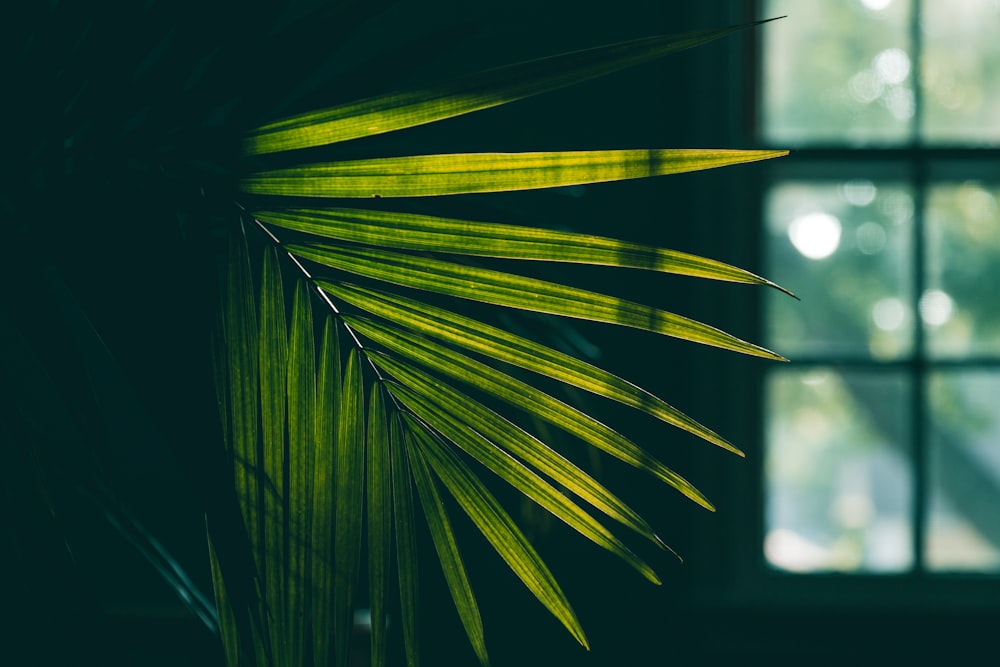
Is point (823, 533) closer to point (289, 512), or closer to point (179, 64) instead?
point (289, 512)

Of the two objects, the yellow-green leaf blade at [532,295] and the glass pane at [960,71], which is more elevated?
the glass pane at [960,71]

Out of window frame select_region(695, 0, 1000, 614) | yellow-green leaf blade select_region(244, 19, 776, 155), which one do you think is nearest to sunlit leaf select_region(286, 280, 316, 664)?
yellow-green leaf blade select_region(244, 19, 776, 155)

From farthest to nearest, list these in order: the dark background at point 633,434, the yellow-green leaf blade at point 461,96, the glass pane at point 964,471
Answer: the glass pane at point 964,471 → the dark background at point 633,434 → the yellow-green leaf blade at point 461,96

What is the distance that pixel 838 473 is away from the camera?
1.11m

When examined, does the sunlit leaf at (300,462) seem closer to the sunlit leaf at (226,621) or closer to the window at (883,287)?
the sunlit leaf at (226,621)

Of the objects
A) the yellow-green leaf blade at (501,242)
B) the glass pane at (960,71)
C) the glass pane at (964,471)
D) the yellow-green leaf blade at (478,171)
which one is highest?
the glass pane at (960,71)

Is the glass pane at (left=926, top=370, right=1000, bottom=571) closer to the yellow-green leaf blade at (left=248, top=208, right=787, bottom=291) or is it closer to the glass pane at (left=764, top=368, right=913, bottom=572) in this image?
the glass pane at (left=764, top=368, right=913, bottom=572)

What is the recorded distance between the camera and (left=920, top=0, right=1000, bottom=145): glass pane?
1.05 metres

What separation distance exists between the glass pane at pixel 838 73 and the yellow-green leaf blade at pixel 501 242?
0.76m

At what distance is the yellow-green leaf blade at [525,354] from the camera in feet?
1.46

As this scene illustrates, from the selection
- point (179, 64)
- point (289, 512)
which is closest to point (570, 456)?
point (289, 512)

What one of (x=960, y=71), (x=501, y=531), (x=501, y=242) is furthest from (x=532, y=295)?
(x=960, y=71)

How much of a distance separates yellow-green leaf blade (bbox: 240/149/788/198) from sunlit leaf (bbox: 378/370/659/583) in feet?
0.44

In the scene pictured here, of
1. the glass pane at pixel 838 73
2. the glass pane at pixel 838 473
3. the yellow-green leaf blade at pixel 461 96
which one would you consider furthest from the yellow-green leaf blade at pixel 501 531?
the glass pane at pixel 838 73
